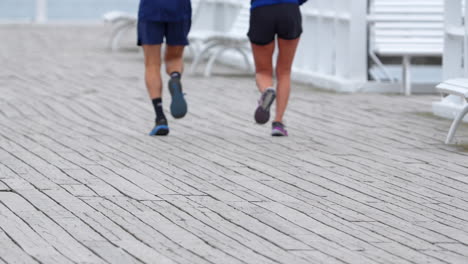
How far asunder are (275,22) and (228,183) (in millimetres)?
2192

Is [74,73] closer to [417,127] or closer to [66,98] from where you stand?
[66,98]

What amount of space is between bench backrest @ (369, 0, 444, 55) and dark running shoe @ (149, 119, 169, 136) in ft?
12.5

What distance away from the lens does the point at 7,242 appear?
463 centimetres

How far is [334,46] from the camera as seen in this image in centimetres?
1258

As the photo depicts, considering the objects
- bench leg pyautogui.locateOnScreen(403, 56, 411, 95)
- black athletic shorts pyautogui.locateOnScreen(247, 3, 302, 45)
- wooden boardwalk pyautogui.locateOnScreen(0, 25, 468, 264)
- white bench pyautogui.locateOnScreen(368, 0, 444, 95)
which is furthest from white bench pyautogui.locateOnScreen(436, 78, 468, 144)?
bench leg pyautogui.locateOnScreen(403, 56, 411, 95)

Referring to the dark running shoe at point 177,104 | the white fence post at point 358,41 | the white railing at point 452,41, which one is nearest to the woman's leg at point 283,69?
the dark running shoe at point 177,104

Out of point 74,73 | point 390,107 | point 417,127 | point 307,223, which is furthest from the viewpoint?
point 74,73

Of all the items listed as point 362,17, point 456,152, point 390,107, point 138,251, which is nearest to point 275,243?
point 138,251

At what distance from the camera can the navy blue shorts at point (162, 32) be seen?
8.27 metres

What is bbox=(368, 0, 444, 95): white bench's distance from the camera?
11664 mm

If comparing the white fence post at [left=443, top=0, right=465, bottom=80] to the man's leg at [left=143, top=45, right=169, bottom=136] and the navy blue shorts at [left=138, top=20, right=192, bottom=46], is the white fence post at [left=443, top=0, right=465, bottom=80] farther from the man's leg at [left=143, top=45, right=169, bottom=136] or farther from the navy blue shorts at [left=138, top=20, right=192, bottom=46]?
the man's leg at [left=143, top=45, right=169, bottom=136]

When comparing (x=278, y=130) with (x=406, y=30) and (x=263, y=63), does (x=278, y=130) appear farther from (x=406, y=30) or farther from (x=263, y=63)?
(x=406, y=30)

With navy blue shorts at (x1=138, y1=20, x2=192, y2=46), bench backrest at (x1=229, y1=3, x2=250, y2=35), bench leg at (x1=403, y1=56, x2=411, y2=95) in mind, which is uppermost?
navy blue shorts at (x1=138, y1=20, x2=192, y2=46)

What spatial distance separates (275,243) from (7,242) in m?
1.07
